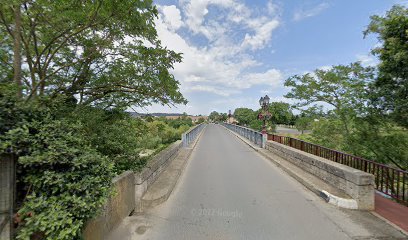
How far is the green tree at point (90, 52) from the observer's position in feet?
10.4

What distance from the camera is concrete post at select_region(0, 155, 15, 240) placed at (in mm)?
1809

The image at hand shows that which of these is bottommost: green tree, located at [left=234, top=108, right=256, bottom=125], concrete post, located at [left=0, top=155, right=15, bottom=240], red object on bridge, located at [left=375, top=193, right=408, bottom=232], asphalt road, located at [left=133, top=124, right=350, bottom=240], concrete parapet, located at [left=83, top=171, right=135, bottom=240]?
asphalt road, located at [left=133, top=124, right=350, bottom=240]

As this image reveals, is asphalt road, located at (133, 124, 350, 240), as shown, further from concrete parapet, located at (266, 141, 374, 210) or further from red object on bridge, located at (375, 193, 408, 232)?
red object on bridge, located at (375, 193, 408, 232)

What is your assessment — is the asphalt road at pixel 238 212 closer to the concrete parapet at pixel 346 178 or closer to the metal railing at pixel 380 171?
the concrete parapet at pixel 346 178

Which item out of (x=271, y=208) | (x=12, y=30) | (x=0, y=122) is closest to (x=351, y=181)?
(x=271, y=208)

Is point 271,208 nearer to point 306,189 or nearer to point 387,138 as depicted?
point 306,189

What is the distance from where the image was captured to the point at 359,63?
916 centimetres

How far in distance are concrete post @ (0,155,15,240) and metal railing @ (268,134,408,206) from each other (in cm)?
634

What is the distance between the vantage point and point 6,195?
1.84 metres

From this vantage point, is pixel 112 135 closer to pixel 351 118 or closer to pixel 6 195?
pixel 6 195

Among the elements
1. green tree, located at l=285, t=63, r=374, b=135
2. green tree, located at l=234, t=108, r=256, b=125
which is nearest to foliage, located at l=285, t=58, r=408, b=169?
green tree, located at l=285, t=63, r=374, b=135

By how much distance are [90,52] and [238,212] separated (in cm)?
464

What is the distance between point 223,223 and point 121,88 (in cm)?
368

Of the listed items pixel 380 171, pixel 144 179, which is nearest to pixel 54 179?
pixel 144 179
